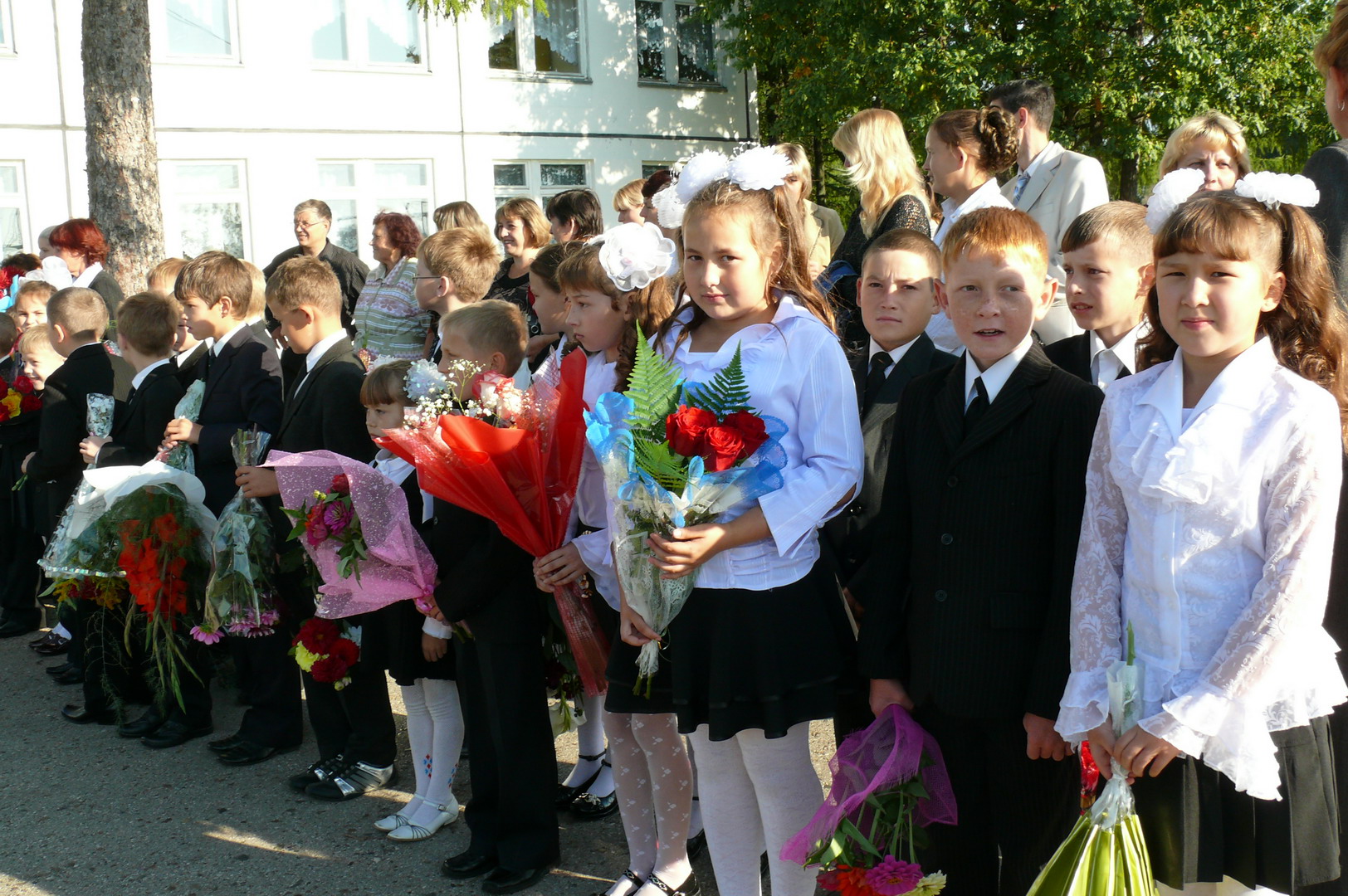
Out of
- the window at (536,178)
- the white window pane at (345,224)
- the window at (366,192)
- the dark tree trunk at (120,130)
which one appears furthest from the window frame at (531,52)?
the dark tree trunk at (120,130)

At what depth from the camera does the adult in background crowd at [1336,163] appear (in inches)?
110

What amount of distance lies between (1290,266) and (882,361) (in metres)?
1.32

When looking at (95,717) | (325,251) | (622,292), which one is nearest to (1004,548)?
(622,292)

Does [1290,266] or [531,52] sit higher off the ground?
[531,52]

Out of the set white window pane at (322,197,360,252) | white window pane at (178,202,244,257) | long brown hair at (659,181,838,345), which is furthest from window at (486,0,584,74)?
long brown hair at (659,181,838,345)

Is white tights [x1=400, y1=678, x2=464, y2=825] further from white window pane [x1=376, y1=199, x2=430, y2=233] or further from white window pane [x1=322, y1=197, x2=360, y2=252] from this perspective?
white window pane [x1=376, y1=199, x2=430, y2=233]

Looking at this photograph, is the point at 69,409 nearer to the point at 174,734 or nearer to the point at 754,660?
the point at 174,734

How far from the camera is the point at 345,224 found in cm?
1844

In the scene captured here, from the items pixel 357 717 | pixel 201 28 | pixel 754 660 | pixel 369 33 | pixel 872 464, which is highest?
pixel 369 33

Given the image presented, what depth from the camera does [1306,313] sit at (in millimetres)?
2314

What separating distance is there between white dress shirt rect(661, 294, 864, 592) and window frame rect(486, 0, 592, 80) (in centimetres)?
1735

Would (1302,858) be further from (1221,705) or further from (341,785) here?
(341,785)

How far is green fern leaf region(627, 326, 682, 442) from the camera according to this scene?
8.82 feet

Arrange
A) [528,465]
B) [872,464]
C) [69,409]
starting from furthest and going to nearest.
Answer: [69,409] → [528,465] → [872,464]
